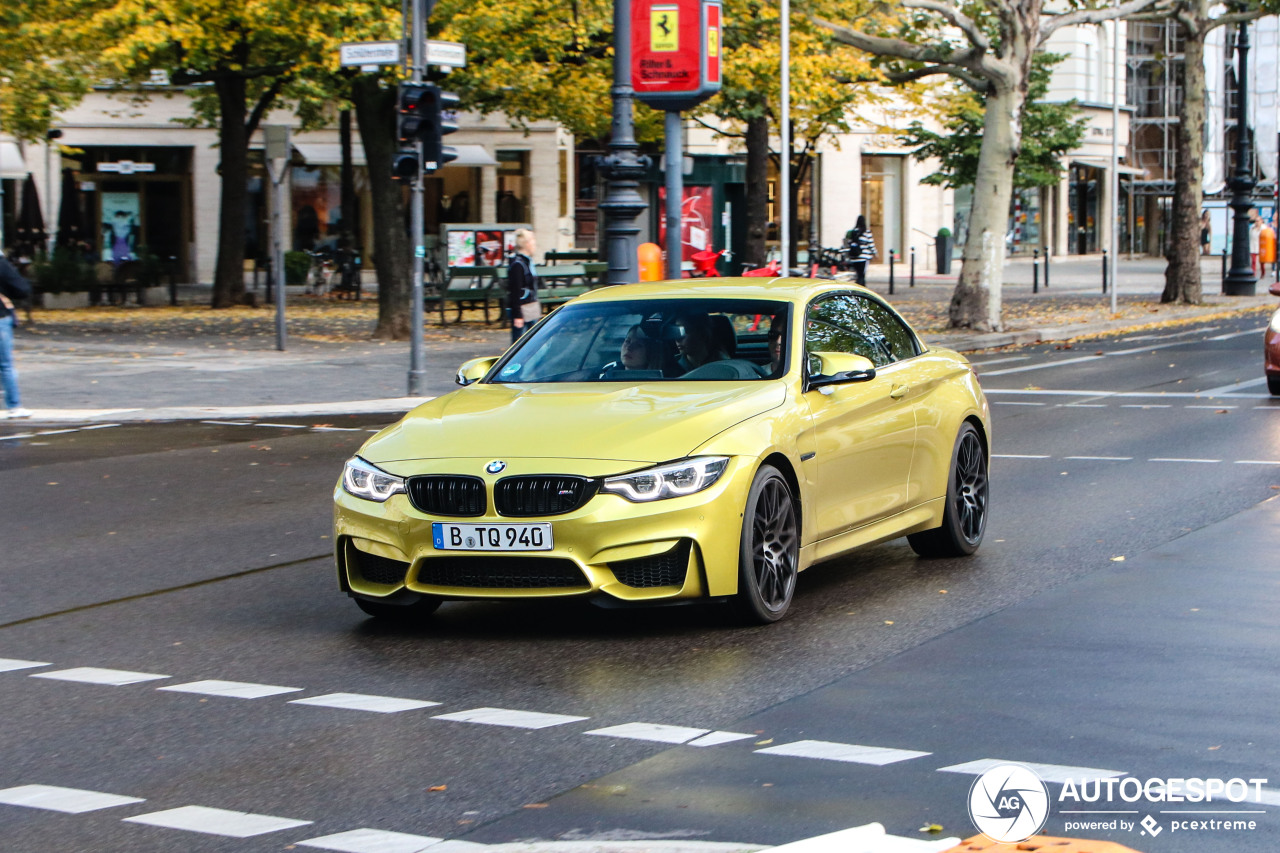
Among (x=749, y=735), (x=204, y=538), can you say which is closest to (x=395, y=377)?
(x=204, y=538)

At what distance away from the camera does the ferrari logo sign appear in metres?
19.9

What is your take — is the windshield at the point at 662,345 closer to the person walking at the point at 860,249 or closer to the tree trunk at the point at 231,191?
the tree trunk at the point at 231,191

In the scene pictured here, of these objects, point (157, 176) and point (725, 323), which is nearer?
point (725, 323)

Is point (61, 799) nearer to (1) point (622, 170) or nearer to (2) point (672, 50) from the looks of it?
(1) point (622, 170)

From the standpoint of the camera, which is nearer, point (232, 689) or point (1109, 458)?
point (232, 689)

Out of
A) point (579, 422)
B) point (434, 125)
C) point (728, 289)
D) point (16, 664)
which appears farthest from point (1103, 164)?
point (16, 664)

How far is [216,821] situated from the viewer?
4785 mm

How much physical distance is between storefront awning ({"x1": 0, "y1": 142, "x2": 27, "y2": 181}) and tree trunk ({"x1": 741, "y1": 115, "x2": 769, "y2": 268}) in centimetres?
1423

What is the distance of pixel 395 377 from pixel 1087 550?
12.9 meters

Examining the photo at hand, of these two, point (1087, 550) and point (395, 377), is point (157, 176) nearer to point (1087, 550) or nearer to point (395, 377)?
point (395, 377)

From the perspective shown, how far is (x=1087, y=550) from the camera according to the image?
9148 mm

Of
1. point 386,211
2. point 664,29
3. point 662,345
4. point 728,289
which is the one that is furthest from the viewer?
point 386,211

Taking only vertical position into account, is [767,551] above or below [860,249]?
below

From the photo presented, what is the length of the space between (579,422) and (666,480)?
50cm
